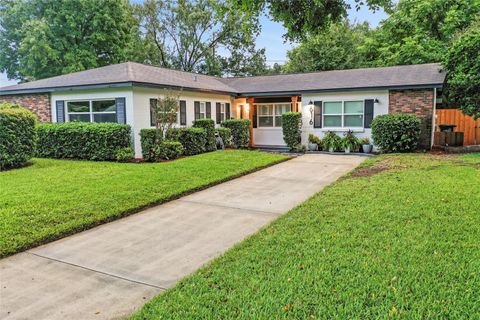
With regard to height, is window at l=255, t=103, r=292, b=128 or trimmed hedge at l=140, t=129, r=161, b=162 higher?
window at l=255, t=103, r=292, b=128

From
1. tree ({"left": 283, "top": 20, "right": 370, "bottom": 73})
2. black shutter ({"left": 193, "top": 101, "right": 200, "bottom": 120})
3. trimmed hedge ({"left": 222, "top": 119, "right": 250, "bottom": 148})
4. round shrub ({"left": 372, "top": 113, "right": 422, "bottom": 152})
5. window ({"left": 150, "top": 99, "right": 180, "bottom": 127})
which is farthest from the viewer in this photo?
tree ({"left": 283, "top": 20, "right": 370, "bottom": 73})

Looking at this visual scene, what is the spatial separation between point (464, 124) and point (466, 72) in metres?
3.44

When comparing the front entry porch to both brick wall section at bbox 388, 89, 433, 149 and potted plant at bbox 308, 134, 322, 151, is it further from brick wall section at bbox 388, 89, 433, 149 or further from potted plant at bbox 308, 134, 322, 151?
brick wall section at bbox 388, 89, 433, 149

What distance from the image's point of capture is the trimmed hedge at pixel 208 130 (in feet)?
48.4

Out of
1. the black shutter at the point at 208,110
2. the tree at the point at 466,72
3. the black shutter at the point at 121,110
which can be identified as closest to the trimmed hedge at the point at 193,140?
the black shutter at the point at 121,110

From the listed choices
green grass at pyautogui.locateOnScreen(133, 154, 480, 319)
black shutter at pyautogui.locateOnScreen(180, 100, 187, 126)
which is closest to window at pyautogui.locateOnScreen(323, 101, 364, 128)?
black shutter at pyautogui.locateOnScreen(180, 100, 187, 126)

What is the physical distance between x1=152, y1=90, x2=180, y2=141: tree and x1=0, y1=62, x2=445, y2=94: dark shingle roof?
30.8 inches

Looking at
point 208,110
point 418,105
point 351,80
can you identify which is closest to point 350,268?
point 418,105

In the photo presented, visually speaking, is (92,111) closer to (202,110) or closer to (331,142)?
(202,110)

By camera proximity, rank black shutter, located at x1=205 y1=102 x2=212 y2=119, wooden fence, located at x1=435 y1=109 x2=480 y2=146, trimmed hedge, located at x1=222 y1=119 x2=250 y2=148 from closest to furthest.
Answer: wooden fence, located at x1=435 y1=109 x2=480 y2=146, black shutter, located at x1=205 y1=102 x2=212 y2=119, trimmed hedge, located at x1=222 y1=119 x2=250 y2=148

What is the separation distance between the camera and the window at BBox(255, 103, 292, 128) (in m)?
17.8

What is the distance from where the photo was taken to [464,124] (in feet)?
52.2

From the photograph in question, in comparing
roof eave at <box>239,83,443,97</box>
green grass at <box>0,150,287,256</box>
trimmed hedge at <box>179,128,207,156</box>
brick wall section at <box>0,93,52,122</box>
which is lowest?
green grass at <box>0,150,287,256</box>

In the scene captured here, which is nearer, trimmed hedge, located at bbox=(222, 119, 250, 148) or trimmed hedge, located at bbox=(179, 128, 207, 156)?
trimmed hedge, located at bbox=(179, 128, 207, 156)
